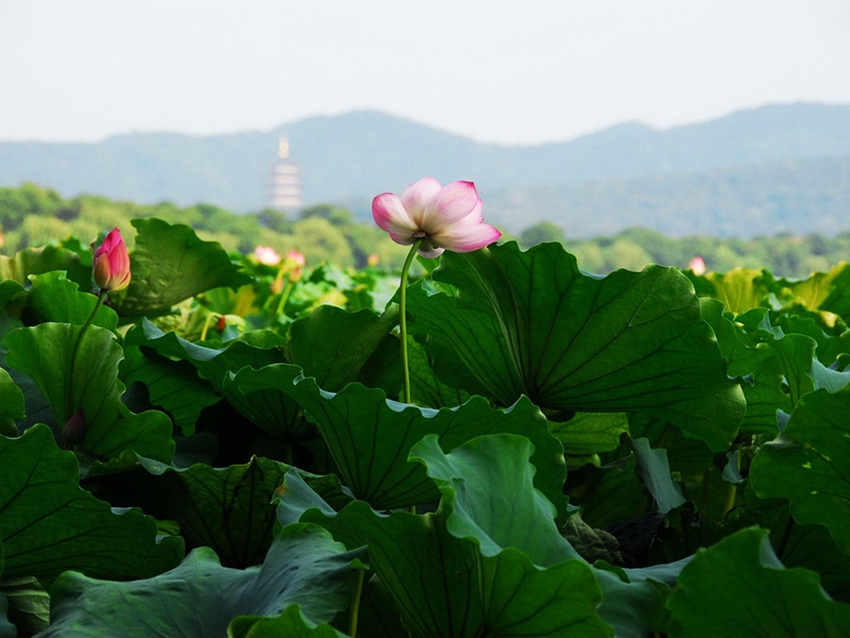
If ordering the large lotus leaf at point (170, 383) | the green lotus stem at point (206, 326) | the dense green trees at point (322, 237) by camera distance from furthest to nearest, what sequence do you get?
the dense green trees at point (322, 237) → the green lotus stem at point (206, 326) → the large lotus leaf at point (170, 383)

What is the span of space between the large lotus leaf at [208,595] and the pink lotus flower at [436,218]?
0.20 m

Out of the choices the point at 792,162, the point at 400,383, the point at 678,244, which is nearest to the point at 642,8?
the point at 792,162

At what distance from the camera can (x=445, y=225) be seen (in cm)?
→ 48

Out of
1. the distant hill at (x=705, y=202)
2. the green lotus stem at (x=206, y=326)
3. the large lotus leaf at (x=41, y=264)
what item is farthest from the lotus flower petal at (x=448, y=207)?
the distant hill at (x=705, y=202)

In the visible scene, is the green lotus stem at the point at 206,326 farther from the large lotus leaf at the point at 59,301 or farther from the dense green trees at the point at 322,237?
the dense green trees at the point at 322,237

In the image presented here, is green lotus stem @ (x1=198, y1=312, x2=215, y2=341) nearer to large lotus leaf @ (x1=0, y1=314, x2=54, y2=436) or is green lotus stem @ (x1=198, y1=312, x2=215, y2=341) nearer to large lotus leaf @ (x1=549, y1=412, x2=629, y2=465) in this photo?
large lotus leaf @ (x1=0, y1=314, x2=54, y2=436)

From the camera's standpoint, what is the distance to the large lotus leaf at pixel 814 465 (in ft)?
1.12

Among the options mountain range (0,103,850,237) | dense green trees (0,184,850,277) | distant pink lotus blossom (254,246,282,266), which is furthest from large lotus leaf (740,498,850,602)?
mountain range (0,103,850,237)

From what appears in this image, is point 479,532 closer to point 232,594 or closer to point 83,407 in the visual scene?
point 232,594

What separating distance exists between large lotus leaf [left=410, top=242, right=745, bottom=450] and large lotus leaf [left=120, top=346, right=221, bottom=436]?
0.20 m

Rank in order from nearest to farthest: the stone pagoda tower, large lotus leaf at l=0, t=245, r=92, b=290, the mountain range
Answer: large lotus leaf at l=0, t=245, r=92, b=290 < the mountain range < the stone pagoda tower

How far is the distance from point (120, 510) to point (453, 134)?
340 feet

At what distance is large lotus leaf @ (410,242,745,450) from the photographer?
0.47m

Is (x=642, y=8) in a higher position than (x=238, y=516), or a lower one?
higher
